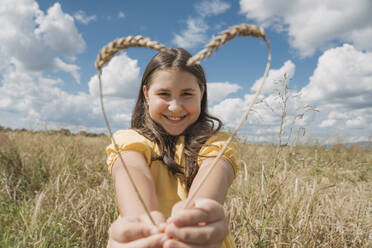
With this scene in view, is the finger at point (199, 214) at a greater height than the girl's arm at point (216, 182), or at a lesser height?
lesser

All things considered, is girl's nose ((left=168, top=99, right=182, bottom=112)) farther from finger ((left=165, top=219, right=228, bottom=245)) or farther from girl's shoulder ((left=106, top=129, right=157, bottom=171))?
finger ((left=165, top=219, right=228, bottom=245))

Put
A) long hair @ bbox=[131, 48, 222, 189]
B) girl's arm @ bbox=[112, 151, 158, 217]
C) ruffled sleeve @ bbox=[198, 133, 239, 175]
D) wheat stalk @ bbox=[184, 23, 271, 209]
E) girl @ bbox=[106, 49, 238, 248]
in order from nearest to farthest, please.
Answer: wheat stalk @ bbox=[184, 23, 271, 209] < girl's arm @ bbox=[112, 151, 158, 217] < girl @ bbox=[106, 49, 238, 248] < ruffled sleeve @ bbox=[198, 133, 239, 175] < long hair @ bbox=[131, 48, 222, 189]

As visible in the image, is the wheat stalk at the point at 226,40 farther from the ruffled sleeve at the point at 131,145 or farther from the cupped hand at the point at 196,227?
the ruffled sleeve at the point at 131,145

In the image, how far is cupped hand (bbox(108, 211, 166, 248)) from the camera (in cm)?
82

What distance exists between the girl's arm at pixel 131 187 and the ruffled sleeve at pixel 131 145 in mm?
38

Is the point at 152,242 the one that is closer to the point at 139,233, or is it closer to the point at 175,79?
the point at 139,233

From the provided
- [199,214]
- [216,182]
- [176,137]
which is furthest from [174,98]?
[199,214]

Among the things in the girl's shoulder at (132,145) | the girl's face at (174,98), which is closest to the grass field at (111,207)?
the girl's face at (174,98)

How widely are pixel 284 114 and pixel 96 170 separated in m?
3.37

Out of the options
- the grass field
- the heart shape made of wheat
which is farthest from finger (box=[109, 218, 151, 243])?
the grass field

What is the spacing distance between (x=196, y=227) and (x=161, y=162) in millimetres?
945

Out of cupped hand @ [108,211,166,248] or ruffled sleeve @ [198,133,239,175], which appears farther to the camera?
ruffled sleeve @ [198,133,239,175]

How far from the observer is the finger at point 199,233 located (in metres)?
0.81

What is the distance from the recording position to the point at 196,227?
0.85 meters
